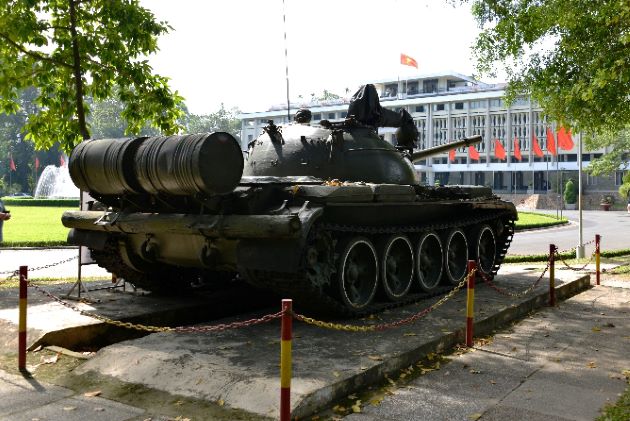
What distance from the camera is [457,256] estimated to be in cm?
1137

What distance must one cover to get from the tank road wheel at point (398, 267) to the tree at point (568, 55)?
17.3 ft

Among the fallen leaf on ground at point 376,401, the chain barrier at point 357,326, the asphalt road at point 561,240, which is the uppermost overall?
the chain barrier at point 357,326

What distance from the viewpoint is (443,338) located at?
7.09 m

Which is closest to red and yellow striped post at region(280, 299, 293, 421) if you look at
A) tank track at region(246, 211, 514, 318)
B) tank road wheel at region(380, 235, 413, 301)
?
tank track at region(246, 211, 514, 318)

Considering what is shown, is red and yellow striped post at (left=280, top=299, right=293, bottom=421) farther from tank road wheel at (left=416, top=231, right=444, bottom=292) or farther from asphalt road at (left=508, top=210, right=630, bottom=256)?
asphalt road at (left=508, top=210, right=630, bottom=256)

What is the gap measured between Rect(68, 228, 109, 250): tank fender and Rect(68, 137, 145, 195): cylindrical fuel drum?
0.77 meters

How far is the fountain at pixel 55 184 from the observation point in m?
68.4

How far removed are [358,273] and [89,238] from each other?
3.66m

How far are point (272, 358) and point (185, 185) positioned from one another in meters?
2.04

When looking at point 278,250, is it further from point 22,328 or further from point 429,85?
point 429,85

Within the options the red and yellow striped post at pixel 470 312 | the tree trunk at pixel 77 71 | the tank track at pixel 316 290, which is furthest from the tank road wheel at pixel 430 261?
the tree trunk at pixel 77 71

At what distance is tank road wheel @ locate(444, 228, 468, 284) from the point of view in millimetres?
10953

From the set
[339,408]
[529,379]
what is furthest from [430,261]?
[339,408]

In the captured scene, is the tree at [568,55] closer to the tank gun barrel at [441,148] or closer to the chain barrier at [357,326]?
the tank gun barrel at [441,148]
